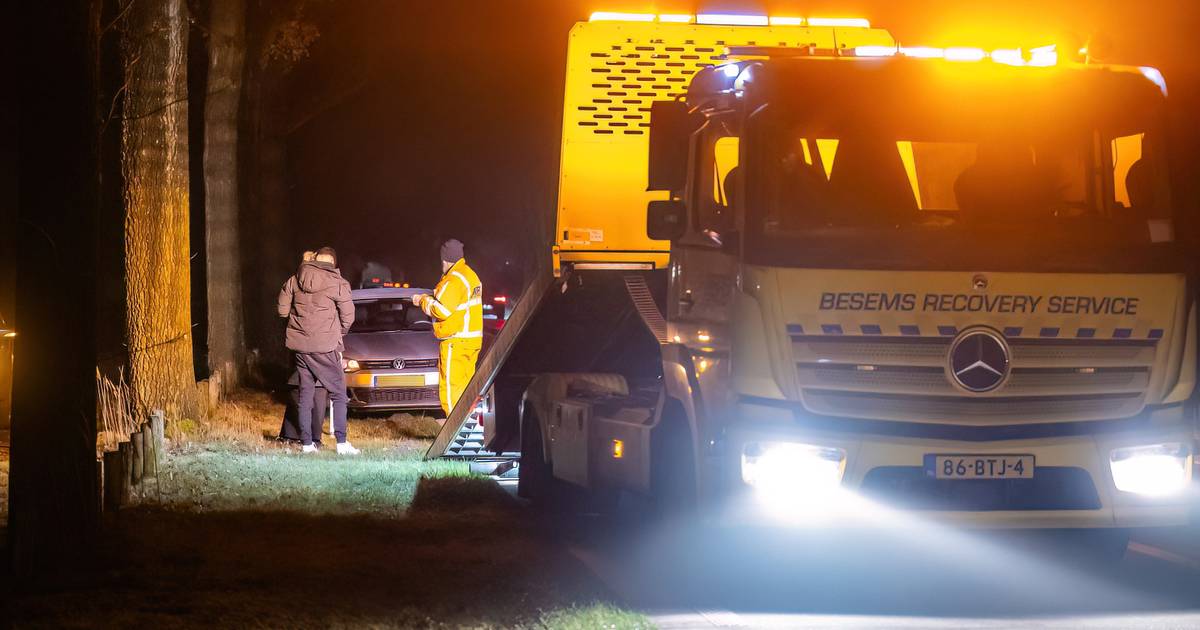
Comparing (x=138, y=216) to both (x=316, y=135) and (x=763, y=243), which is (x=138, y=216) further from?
(x=316, y=135)

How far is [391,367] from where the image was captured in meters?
19.2

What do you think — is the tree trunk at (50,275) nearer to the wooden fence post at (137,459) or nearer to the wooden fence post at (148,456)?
the wooden fence post at (137,459)

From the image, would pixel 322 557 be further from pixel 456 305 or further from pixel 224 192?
pixel 224 192

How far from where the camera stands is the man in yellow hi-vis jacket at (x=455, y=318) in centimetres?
1577

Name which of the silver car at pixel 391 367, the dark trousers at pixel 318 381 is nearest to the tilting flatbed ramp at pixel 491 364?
the dark trousers at pixel 318 381

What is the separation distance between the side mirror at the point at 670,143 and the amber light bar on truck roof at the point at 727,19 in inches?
106

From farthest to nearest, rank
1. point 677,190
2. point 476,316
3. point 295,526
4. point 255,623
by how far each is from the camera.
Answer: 1. point 476,316
2. point 295,526
3. point 677,190
4. point 255,623

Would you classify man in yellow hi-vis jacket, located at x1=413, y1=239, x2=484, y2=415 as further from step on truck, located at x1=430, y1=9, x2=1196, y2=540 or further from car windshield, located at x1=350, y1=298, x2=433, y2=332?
step on truck, located at x1=430, y1=9, x2=1196, y2=540

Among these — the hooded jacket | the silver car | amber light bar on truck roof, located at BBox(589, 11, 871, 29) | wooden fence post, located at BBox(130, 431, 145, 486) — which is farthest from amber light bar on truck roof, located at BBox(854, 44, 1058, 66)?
the silver car

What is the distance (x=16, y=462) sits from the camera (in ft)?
27.2

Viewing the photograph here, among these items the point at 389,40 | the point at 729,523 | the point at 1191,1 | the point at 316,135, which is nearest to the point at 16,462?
the point at 729,523

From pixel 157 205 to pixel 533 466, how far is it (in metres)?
6.30

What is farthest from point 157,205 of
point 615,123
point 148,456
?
point 615,123

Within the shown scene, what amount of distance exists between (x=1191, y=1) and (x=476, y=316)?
9.76 metres
